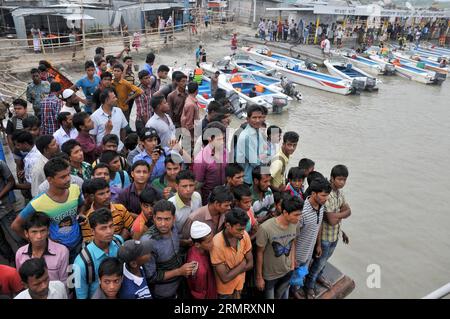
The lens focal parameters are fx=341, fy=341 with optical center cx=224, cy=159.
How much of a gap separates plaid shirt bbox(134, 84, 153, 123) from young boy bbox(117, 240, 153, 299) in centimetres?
383

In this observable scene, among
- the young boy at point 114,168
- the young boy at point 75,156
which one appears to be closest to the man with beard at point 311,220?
the young boy at point 114,168

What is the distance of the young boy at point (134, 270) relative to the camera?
2379 millimetres

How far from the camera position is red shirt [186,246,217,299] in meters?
2.79

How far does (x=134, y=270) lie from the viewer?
8.11 ft

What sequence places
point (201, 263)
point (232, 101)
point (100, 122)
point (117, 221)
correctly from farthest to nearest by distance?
point (232, 101)
point (100, 122)
point (117, 221)
point (201, 263)

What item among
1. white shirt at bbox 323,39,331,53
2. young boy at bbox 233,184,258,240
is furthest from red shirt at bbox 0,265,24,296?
white shirt at bbox 323,39,331,53

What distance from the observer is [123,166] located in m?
3.98

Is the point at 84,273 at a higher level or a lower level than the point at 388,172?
higher

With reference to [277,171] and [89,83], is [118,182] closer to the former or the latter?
[277,171]

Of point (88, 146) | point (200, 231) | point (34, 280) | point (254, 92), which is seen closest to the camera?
point (34, 280)

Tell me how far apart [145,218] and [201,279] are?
0.71 metres

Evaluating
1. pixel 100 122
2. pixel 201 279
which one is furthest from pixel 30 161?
pixel 201 279

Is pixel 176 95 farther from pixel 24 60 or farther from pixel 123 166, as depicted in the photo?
pixel 24 60

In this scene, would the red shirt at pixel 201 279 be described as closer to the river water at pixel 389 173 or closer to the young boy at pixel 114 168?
the young boy at pixel 114 168
